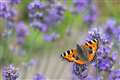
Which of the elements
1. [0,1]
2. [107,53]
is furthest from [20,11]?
[107,53]

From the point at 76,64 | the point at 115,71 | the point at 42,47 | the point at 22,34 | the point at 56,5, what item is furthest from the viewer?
the point at 42,47

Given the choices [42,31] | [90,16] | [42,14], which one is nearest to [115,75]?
Answer: [42,14]

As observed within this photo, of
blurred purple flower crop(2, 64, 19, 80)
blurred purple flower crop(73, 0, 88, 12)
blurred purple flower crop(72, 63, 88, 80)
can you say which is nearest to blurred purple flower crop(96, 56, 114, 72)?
blurred purple flower crop(72, 63, 88, 80)

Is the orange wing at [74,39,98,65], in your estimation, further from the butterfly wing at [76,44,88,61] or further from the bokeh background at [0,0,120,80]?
the bokeh background at [0,0,120,80]

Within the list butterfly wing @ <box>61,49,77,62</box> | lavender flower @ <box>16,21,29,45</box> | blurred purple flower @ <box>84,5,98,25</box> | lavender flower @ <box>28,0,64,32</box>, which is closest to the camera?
butterfly wing @ <box>61,49,77,62</box>

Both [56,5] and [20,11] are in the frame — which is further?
[20,11]

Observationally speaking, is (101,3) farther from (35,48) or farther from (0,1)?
(0,1)

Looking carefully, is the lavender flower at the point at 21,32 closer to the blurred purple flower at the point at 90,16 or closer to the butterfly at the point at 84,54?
the blurred purple flower at the point at 90,16

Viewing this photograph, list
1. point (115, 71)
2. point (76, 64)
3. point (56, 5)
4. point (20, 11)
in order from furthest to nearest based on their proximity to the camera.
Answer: point (20, 11)
point (56, 5)
point (115, 71)
point (76, 64)
